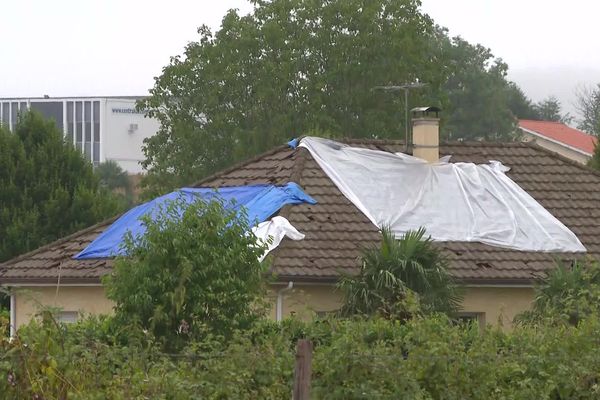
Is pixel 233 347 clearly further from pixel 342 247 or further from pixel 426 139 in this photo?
pixel 426 139

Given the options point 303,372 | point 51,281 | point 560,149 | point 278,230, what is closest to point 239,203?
point 278,230

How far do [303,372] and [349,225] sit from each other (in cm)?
1331

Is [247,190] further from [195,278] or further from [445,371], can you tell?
[445,371]

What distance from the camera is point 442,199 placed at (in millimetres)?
23469

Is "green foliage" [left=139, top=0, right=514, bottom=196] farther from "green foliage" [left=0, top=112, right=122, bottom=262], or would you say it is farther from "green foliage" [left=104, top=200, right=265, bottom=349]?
"green foliage" [left=104, top=200, right=265, bottom=349]

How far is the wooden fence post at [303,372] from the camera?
887 cm

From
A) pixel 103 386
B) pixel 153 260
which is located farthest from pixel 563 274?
pixel 103 386

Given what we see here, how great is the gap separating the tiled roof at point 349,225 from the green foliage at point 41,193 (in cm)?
1253

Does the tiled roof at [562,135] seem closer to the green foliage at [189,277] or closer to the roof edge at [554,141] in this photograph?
the roof edge at [554,141]

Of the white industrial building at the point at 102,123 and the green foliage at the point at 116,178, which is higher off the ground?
the white industrial building at the point at 102,123

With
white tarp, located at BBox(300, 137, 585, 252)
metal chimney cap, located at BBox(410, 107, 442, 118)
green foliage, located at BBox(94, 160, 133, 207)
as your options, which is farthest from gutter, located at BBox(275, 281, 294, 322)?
green foliage, located at BBox(94, 160, 133, 207)

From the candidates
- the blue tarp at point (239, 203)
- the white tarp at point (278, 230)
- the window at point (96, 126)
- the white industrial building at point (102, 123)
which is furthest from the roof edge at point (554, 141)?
the white tarp at point (278, 230)

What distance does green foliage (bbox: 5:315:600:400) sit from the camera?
357 inches

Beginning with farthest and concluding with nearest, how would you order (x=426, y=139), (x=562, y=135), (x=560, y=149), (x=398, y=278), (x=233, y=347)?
(x=562, y=135)
(x=560, y=149)
(x=426, y=139)
(x=398, y=278)
(x=233, y=347)
